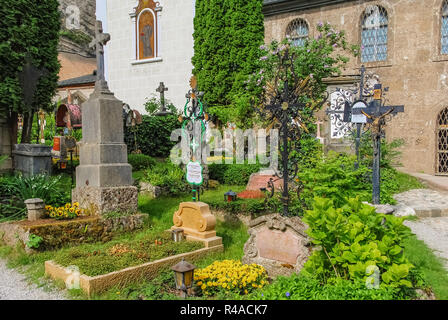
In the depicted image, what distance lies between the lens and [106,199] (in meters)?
7.18

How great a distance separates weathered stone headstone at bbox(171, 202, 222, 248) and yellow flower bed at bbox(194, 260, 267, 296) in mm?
1475

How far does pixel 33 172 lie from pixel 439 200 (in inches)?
458

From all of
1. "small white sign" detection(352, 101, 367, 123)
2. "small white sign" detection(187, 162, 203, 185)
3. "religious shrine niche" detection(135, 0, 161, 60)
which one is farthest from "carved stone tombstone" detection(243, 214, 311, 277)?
"religious shrine niche" detection(135, 0, 161, 60)

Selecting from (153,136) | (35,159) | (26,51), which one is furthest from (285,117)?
(153,136)

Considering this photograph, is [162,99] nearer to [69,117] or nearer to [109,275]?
[69,117]

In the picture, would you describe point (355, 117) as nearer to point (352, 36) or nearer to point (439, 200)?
A: point (439, 200)

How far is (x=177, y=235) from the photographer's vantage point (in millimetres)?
6379

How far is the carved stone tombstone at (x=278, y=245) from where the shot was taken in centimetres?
488

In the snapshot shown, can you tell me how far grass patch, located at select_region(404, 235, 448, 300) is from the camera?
4.41 meters

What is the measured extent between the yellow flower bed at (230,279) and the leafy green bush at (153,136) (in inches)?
462

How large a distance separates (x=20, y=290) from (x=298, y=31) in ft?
55.0

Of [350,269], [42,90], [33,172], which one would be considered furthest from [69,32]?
[350,269]

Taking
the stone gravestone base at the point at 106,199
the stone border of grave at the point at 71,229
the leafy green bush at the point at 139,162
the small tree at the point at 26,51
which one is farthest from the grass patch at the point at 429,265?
the small tree at the point at 26,51

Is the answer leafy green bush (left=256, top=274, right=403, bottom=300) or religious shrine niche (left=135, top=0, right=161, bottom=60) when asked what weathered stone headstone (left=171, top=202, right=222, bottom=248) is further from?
religious shrine niche (left=135, top=0, right=161, bottom=60)
